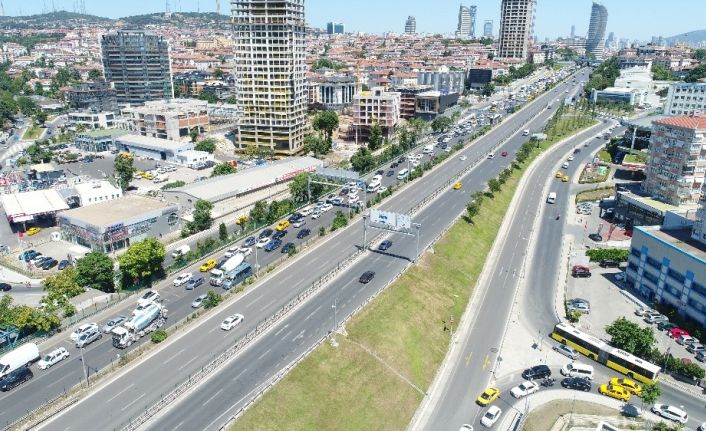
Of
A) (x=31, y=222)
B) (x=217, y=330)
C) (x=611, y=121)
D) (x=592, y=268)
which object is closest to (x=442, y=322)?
(x=217, y=330)

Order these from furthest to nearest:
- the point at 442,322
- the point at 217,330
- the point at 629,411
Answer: the point at 442,322 → the point at 217,330 → the point at 629,411

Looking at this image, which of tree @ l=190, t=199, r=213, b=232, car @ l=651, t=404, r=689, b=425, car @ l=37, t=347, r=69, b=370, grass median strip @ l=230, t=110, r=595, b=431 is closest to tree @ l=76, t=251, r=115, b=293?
car @ l=37, t=347, r=69, b=370

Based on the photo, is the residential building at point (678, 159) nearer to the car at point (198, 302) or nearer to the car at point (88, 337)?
the car at point (198, 302)

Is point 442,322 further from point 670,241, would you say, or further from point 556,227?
point 556,227

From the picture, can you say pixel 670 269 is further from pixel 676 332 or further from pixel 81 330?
pixel 81 330

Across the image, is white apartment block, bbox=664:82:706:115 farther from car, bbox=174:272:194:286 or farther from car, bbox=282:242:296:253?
car, bbox=174:272:194:286

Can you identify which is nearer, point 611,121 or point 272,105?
point 272,105
